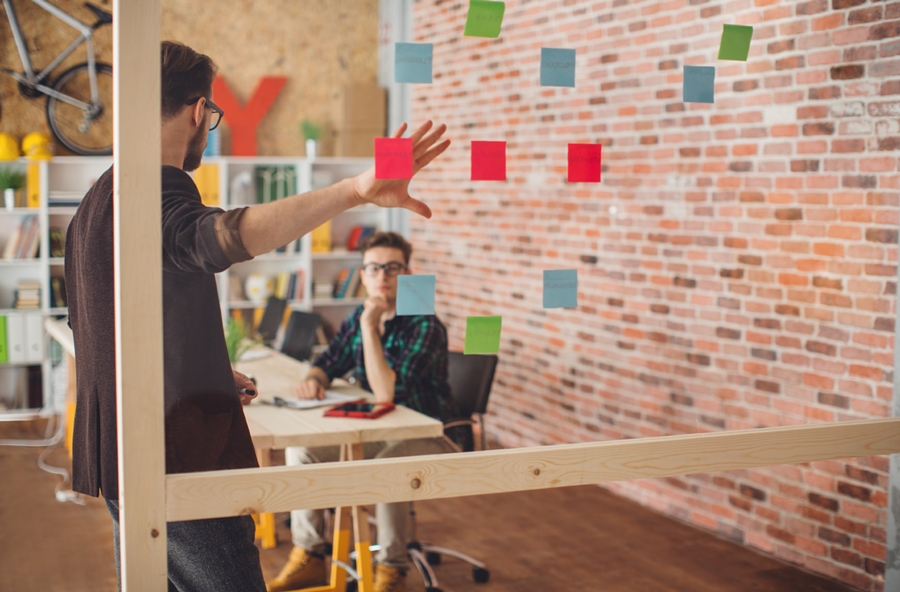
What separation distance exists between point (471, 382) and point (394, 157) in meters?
1.17

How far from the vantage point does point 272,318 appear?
5.46m

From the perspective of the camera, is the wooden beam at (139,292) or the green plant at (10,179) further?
the green plant at (10,179)

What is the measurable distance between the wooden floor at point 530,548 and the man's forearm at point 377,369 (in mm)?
963

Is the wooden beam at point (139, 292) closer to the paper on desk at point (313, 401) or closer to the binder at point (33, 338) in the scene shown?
the paper on desk at point (313, 401)

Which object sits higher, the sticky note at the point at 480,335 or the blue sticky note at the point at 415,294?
the blue sticky note at the point at 415,294

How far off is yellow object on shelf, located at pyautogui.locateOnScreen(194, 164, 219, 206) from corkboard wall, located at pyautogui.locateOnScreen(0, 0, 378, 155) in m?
0.39

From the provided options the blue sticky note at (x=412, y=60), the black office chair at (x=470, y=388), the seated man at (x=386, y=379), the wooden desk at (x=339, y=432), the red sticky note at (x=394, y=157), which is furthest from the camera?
the seated man at (x=386, y=379)

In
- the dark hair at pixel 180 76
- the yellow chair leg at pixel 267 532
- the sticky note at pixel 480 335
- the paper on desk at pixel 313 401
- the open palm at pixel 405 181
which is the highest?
the dark hair at pixel 180 76

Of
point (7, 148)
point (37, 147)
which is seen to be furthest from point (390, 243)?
point (7, 148)

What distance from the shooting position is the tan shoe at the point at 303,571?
2.99m

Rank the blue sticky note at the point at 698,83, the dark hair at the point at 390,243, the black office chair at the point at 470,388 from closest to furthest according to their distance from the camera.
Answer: the blue sticky note at the point at 698,83, the black office chair at the point at 470,388, the dark hair at the point at 390,243

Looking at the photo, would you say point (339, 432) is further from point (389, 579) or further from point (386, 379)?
point (389, 579)

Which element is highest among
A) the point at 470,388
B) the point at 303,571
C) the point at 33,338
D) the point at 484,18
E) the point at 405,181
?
the point at 484,18

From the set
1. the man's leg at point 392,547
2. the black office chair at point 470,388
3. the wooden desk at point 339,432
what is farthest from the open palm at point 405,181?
the man's leg at point 392,547
